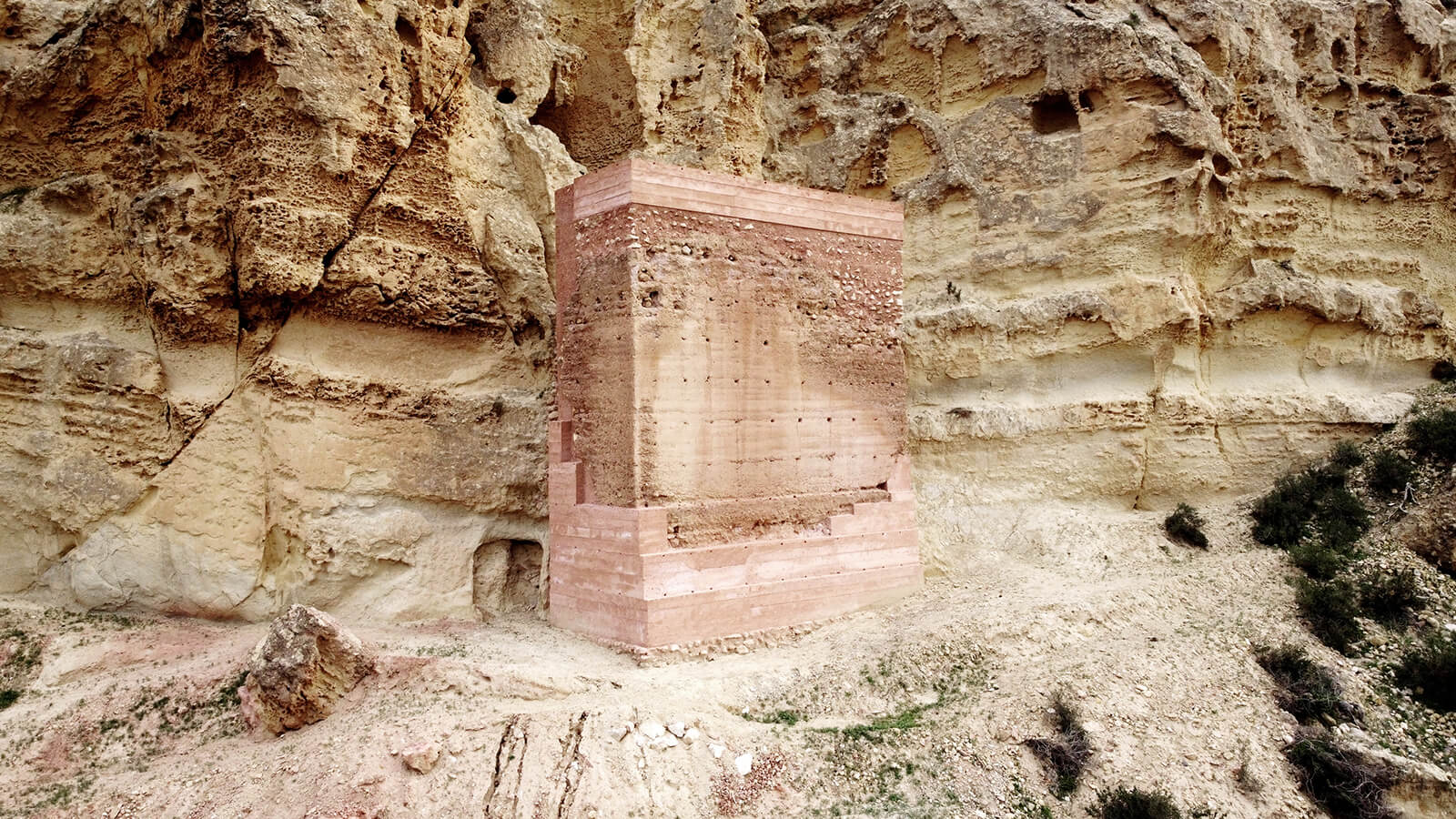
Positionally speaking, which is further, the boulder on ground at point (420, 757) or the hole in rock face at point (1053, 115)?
the hole in rock face at point (1053, 115)

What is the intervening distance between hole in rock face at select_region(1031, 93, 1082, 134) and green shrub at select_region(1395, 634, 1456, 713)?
23.4ft

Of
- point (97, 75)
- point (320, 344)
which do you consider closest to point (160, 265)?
point (320, 344)

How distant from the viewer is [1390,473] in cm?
1111

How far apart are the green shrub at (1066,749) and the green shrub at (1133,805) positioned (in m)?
0.22

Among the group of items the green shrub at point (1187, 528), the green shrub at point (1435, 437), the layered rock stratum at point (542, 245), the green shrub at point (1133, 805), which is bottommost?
the green shrub at point (1133, 805)

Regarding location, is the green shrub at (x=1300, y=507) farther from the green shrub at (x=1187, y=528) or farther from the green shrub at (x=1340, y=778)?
the green shrub at (x=1340, y=778)

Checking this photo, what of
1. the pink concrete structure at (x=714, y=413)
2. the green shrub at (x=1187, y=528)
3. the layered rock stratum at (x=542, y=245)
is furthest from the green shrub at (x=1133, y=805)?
the green shrub at (x=1187, y=528)

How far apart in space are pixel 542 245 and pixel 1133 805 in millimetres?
8103

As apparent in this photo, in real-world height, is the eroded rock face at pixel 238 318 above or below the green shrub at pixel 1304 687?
above

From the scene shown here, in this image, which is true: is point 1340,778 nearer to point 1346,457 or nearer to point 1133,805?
point 1133,805

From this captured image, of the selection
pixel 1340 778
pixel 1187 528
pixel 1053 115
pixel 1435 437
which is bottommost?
pixel 1340 778

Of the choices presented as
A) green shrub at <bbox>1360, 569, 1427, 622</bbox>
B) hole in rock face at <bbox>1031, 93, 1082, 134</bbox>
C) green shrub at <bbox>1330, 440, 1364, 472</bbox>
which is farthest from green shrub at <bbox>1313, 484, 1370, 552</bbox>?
hole in rock face at <bbox>1031, 93, 1082, 134</bbox>

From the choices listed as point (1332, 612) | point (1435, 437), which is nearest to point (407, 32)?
point (1332, 612)

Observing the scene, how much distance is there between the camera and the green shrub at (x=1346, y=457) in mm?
11664
